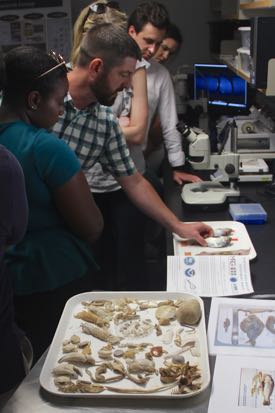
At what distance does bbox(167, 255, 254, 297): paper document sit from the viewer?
1475mm

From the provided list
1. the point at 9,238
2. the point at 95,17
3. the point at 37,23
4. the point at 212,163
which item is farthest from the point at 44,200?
the point at 37,23

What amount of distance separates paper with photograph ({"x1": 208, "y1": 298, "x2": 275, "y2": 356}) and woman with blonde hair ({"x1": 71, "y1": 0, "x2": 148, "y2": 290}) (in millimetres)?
1088

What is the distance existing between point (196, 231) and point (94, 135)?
1.70 ft

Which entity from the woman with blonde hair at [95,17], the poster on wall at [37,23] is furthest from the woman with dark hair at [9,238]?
the poster on wall at [37,23]

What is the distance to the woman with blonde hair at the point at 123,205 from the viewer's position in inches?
92.4

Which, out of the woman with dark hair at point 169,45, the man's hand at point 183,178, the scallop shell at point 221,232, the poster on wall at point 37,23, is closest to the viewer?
the scallop shell at point 221,232

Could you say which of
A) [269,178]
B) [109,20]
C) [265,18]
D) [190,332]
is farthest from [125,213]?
[190,332]

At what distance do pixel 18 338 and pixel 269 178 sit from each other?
1637 mm

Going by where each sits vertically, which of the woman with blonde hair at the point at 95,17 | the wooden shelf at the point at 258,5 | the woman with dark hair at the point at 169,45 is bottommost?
the woman with dark hair at the point at 169,45

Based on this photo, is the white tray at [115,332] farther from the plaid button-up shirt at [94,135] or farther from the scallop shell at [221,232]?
the plaid button-up shirt at [94,135]

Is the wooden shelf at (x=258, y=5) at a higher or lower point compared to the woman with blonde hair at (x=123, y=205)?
higher

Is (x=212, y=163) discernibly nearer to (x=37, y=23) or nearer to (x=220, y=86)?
(x=220, y=86)

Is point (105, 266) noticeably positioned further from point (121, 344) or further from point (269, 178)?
point (121, 344)

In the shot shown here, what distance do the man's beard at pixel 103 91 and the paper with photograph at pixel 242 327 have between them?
32.6 inches
